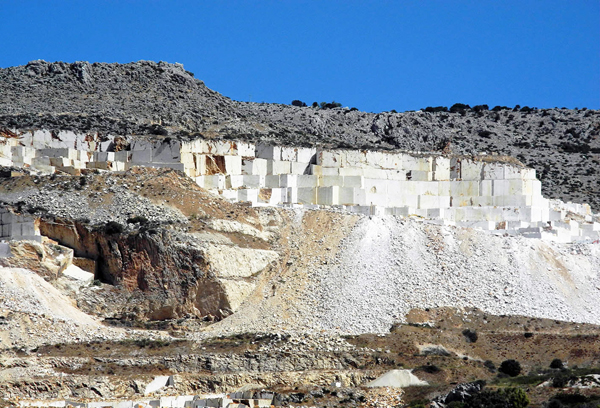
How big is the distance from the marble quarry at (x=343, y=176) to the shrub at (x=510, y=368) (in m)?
12.9

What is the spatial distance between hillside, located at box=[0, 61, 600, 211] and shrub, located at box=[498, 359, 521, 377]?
90.0ft

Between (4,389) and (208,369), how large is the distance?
7.72 m

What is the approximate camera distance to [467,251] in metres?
56.1

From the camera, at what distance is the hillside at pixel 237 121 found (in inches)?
2852

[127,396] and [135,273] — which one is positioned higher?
[135,273]

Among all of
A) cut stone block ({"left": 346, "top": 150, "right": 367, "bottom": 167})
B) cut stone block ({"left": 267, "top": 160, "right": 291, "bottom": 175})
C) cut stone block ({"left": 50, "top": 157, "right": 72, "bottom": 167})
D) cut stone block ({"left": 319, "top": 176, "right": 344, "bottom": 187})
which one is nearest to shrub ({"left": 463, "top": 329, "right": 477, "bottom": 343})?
cut stone block ({"left": 319, "top": 176, "right": 344, "bottom": 187})

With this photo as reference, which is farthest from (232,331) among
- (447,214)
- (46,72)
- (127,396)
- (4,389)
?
(46,72)

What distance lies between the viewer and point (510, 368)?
47.2 metres

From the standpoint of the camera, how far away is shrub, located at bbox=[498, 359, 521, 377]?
47094mm

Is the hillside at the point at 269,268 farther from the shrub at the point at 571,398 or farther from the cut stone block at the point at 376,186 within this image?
the shrub at the point at 571,398

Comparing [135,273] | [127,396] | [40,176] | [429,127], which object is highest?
[429,127]

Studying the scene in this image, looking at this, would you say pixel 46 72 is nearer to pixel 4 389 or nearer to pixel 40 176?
pixel 40 176

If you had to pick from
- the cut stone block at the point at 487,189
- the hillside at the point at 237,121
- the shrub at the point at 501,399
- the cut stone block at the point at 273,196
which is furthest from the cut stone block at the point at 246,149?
the shrub at the point at 501,399

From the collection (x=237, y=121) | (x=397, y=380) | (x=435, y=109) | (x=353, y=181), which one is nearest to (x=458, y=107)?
(x=435, y=109)
